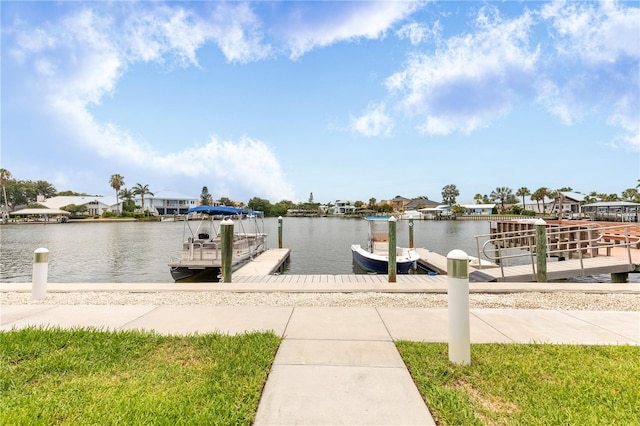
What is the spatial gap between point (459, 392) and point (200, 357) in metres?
2.88

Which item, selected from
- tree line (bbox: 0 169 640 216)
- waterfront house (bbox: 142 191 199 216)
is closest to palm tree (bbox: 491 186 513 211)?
tree line (bbox: 0 169 640 216)

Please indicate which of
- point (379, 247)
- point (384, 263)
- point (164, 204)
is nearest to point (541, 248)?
point (384, 263)

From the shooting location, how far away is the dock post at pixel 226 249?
374 inches

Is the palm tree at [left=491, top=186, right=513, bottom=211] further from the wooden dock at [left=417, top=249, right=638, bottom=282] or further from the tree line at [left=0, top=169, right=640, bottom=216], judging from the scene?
the wooden dock at [left=417, top=249, right=638, bottom=282]

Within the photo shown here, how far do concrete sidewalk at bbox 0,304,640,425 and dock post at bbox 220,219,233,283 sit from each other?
3.11m

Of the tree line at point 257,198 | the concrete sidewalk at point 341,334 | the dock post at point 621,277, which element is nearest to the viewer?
the concrete sidewalk at point 341,334

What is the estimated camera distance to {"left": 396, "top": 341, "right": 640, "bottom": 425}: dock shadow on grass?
2752mm

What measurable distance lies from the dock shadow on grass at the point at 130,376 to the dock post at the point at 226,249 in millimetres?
4711

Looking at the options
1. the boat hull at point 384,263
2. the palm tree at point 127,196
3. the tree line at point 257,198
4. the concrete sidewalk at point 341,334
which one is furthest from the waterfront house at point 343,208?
the concrete sidewalk at point 341,334

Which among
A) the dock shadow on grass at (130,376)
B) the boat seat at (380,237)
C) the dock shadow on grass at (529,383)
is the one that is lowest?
the dock shadow on grass at (529,383)

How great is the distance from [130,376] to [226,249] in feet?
20.8

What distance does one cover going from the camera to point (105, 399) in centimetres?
295

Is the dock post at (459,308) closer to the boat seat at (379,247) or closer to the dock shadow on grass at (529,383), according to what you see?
the dock shadow on grass at (529,383)

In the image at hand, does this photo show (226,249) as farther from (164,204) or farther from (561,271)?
(164,204)
